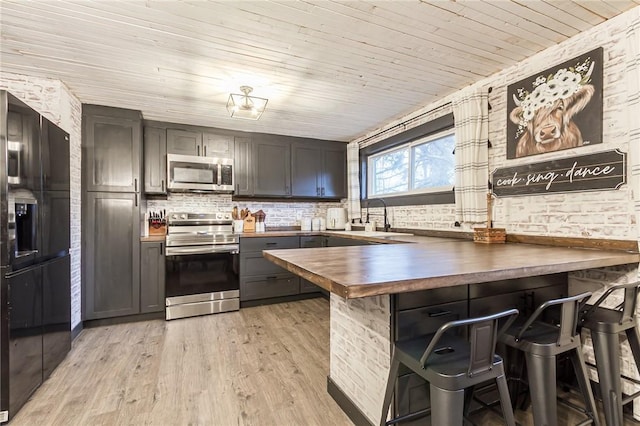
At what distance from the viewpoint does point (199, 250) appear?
345 cm

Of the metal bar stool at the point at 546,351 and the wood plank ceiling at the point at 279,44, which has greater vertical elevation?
the wood plank ceiling at the point at 279,44

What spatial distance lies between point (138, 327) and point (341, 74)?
3213 mm

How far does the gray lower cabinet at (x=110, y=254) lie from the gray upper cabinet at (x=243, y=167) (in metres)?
1.22

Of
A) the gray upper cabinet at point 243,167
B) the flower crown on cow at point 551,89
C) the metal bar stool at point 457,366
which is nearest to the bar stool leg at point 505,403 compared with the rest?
the metal bar stool at point 457,366

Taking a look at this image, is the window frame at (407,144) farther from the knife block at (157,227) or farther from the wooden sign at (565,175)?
the knife block at (157,227)

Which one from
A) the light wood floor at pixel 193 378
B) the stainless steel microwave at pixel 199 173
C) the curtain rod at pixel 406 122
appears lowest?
the light wood floor at pixel 193 378

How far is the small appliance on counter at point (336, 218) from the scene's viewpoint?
4.50m

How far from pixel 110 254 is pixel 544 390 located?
3.71 m

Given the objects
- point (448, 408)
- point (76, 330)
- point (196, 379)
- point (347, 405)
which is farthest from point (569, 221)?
point (76, 330)

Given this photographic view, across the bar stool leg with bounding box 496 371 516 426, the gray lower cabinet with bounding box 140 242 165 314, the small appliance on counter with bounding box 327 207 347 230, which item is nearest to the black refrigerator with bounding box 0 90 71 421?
the gray lower cabinet with bounding box 140 242 165 314

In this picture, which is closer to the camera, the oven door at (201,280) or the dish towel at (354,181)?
the oven door at (201,280)

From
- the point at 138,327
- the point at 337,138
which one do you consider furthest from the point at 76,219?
the point at 337,138

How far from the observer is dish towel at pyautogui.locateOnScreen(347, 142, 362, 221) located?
434 centimetres

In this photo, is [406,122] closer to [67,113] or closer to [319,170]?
[319,170]
